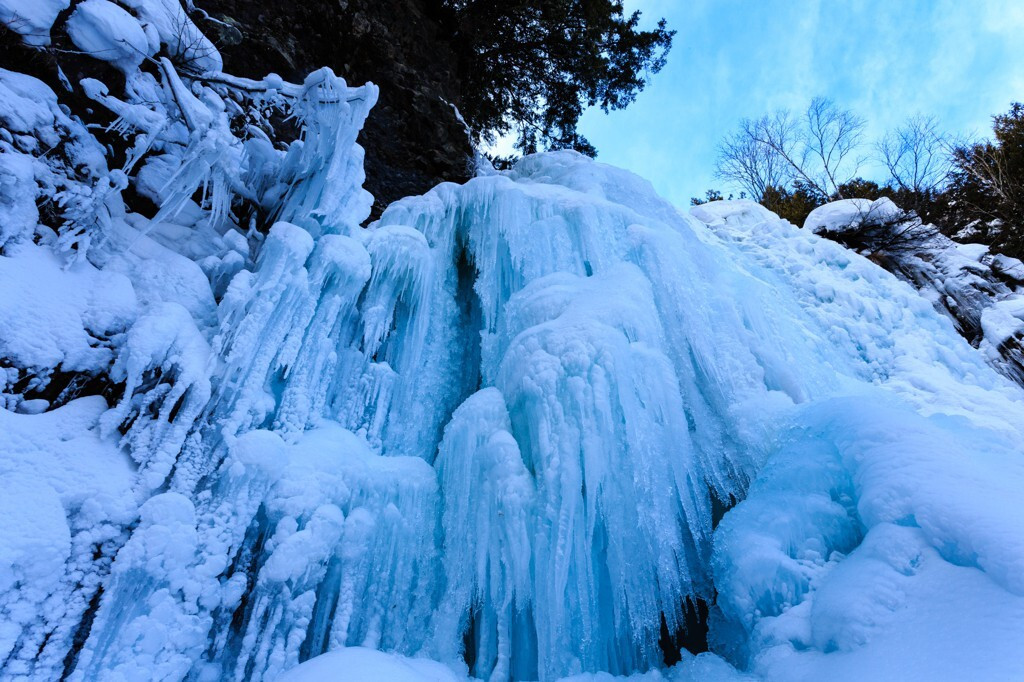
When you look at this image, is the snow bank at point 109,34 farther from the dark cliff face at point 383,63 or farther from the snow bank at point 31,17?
the dark cliff face at point 383,63

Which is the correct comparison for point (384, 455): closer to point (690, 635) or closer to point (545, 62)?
point (690, 635)

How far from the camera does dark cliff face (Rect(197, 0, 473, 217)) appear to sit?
6.27m

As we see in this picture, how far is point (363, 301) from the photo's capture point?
458cm

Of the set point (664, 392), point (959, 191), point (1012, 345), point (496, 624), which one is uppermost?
point (959, 191)

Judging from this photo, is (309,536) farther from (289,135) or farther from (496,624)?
(289,135)

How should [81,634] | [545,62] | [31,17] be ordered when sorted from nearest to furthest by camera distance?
[81,634], [31,17], [545,62]

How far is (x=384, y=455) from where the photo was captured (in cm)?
414

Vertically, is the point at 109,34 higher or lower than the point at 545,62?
lower

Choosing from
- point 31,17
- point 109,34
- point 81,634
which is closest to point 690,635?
point 81,634

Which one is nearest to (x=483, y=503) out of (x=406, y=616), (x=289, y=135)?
(x=406, y=616)

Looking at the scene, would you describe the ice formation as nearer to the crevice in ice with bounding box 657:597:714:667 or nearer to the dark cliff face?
the crevice in ice with bounding box 657:597:714:667

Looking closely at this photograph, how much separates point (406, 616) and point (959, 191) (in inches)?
587

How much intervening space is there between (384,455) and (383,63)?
6648 millimetres

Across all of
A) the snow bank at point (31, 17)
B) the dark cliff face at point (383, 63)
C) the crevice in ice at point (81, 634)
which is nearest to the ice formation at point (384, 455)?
the crevice in ice at point (81, 634)
